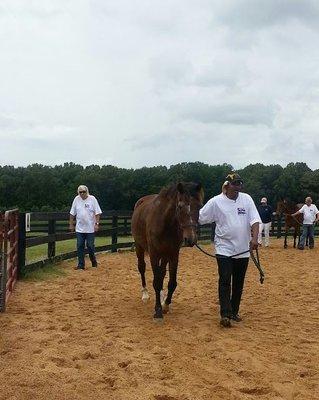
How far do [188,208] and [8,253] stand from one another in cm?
294

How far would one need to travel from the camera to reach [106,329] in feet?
18.6

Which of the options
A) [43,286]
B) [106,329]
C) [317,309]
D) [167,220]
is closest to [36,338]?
[106,329]

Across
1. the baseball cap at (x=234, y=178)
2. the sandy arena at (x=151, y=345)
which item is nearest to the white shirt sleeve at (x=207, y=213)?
the baseball cap at (x=234, y=178)

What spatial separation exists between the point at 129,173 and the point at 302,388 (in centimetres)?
6476

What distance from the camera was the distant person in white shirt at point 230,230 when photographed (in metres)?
5.90

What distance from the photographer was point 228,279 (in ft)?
19.4

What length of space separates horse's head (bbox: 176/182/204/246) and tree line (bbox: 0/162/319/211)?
57.5 metres

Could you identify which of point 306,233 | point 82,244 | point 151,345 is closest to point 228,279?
point 151,345

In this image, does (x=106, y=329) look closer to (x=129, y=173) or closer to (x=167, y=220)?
(x=167, y=220)

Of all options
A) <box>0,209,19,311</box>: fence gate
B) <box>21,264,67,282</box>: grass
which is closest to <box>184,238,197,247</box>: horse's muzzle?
<box>0,209,19,311</box>: fence gate

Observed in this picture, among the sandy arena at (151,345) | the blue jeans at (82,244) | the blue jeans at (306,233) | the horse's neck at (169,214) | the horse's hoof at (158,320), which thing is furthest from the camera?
the blue jeans at (306,233)

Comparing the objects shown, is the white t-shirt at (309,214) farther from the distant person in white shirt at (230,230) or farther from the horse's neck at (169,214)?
the horse's neck at (169,214)

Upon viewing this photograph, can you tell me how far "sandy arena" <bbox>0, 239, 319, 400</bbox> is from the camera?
151 inches

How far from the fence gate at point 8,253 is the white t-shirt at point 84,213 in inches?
Answer: 81.5
